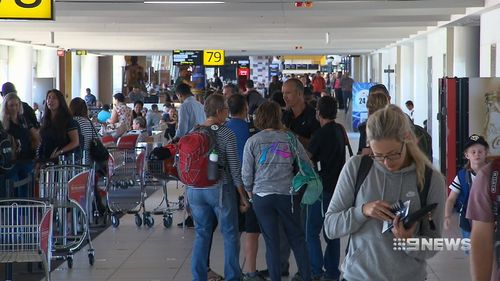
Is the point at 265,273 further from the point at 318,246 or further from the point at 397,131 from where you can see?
the point at 397,131

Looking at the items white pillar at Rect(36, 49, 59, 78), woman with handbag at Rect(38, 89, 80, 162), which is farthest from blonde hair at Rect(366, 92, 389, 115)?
white pillar at Rect(36, 49, 59, 78)

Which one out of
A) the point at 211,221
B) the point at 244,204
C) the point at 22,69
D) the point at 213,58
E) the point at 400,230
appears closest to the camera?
the point at 400,230

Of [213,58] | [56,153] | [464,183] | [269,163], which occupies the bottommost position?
[464,183]

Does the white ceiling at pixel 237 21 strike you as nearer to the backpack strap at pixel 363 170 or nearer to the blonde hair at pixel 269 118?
the blonde hair at pixel 269 118

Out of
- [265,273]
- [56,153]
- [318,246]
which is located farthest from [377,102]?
[56,153]

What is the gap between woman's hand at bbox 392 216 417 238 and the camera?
414 centimetres

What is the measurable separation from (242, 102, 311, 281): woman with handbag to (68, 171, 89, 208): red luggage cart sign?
2.00m

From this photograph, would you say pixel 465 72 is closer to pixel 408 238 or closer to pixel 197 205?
pixel 197 205

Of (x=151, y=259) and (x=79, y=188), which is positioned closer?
(x=79, y=188)

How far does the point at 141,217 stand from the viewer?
46.1ft

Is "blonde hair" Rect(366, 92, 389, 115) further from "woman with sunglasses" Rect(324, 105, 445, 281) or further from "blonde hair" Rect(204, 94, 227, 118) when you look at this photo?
"woman with sunglasses" Rect(324, 105, 445, 281)

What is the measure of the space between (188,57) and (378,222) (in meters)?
37.5

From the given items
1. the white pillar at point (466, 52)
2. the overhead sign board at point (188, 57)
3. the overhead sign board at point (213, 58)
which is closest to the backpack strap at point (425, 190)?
the white pillar at point (466, 52)

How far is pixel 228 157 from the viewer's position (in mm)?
8859
